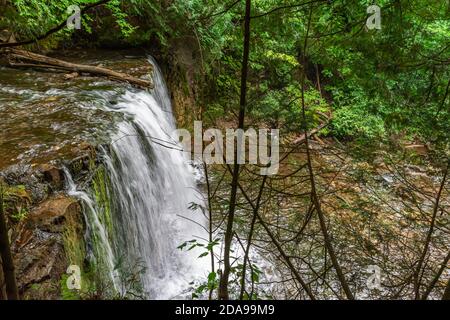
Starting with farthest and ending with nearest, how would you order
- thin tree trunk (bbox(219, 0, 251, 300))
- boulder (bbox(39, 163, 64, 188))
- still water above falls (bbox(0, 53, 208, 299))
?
1. still water above falls (bbox(0, 53, 208, 299))
2. boulder (bbox(39, 163, 64, 188))
3. thin tree trunk (bbox(219, 0, 251, 300))

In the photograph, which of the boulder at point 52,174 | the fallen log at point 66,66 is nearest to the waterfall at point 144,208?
the boulder at point 52,174

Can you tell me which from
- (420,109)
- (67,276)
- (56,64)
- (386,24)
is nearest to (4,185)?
(67,276)

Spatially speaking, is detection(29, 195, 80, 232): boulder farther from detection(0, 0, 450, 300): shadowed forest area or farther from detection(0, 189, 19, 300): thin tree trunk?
detection(0, 189, 19, 300): thin tree trunk

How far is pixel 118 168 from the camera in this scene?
4.71 metres

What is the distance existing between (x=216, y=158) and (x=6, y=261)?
7.90 ft

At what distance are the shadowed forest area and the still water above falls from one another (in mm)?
31

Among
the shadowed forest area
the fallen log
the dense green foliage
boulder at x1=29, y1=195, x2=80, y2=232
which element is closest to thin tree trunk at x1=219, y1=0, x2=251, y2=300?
the shadowed forest area

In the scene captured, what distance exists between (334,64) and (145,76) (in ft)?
16.1

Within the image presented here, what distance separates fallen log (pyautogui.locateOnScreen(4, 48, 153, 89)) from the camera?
6949mm

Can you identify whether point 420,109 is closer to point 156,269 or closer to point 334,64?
point 334,64

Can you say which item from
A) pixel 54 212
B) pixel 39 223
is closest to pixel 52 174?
pixel 54 212

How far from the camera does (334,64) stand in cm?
326

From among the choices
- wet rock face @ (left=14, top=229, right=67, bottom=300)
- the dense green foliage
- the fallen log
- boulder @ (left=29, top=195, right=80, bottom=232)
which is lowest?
wet rock face @ (left=14, top=229, right=67, bottom=300)
